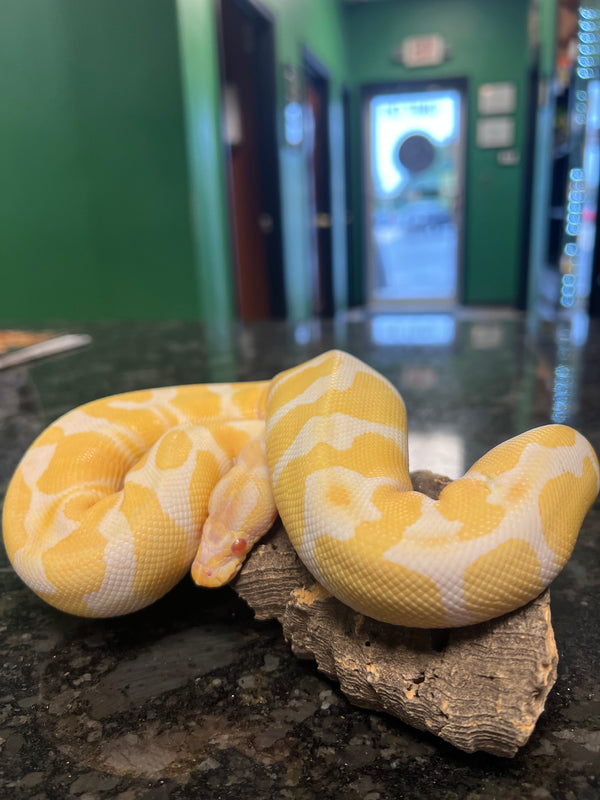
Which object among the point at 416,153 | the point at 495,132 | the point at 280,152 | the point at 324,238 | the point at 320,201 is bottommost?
the point at 324,238

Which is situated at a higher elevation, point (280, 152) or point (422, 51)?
point (422, 51)

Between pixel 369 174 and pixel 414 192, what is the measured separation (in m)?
0.54

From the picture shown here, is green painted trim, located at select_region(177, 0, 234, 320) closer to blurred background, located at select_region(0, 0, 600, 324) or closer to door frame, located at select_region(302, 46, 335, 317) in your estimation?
blurred background, located at select_region(0, 0, 600, 324)

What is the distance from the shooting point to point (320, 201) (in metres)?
6.02

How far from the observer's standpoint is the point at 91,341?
7.56ft

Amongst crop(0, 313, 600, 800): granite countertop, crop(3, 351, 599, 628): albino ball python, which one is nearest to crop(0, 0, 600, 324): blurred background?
crop(3, 351, 599, 628): albino ball python

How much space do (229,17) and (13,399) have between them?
3.67 meters

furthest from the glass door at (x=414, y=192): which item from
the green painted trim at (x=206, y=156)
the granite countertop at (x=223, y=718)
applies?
the granite countertop at (x=223, y=718)

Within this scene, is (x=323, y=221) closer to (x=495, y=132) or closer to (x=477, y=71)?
(x=495, y=132)

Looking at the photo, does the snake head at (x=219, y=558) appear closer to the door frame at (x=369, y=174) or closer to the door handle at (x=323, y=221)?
the door handle at (x=323, y=221)

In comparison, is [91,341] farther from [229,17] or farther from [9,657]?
[229,17]

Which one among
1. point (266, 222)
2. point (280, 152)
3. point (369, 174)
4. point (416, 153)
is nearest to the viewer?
point (280, 152)

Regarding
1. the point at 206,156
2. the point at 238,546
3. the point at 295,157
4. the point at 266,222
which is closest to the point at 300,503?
the point at 238,546

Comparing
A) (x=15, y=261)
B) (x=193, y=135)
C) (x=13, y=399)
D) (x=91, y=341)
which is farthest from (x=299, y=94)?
(x=13, y=399)
